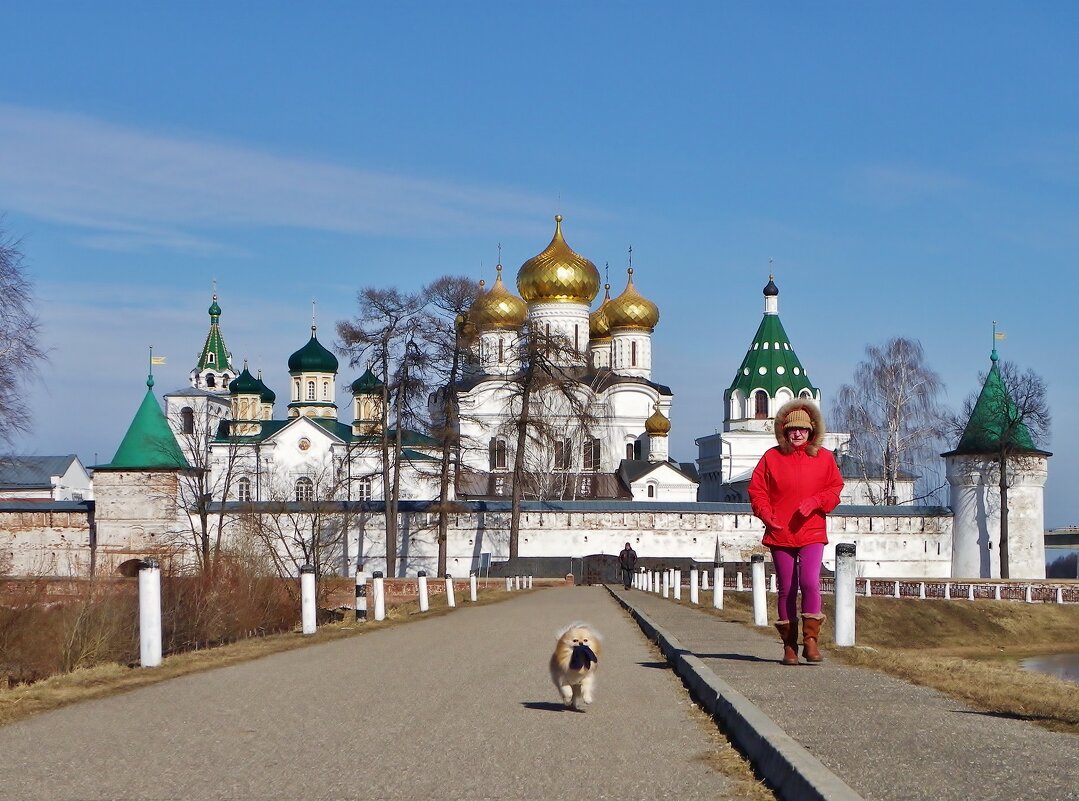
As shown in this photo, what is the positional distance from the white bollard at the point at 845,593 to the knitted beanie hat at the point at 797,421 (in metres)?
2.37

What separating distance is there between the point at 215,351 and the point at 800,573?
9557cm

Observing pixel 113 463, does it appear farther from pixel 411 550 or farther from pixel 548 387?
pixel 548 387

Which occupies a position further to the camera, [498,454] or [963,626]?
[498,454]

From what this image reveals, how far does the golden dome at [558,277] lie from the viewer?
72.6m

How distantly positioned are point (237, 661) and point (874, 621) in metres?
31.0

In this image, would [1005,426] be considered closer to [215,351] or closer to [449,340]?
[449,340]

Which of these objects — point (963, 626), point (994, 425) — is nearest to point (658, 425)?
point (994, 425)

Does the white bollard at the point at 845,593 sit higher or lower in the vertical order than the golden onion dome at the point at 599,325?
lower

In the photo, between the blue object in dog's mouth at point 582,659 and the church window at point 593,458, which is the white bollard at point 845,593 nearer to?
the blue object in dog's mouth at point 582,659

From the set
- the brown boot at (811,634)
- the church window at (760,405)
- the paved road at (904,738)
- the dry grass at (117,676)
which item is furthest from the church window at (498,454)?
the paved road at (904,738)

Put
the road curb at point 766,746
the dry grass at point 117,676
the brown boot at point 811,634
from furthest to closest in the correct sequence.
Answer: the brown boot at point 811,634 → the dry grass at point 117,676 → the road curb at point 766,746

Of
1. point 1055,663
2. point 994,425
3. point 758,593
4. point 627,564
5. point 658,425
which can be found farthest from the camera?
point 658,425

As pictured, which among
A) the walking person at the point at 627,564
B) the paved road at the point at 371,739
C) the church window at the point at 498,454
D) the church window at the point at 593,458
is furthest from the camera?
the church window at the point at 498,454

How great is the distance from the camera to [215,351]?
335 ft
